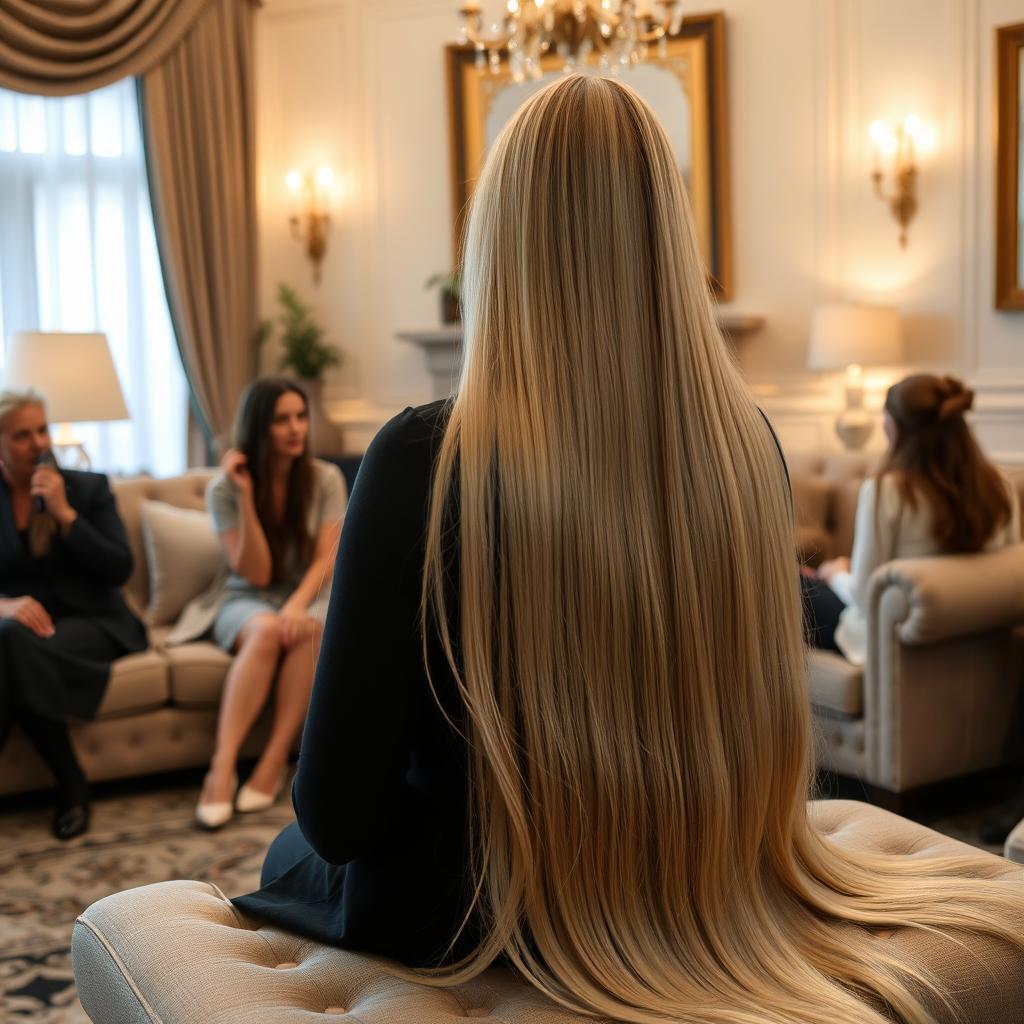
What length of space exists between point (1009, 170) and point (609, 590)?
4.59 meters

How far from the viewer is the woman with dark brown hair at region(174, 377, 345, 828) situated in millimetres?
3611

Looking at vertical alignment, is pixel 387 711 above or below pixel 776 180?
below

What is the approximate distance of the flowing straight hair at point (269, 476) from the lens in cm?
382

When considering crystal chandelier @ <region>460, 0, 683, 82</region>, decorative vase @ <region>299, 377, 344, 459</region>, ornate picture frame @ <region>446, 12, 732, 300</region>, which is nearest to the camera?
crystal chandelier @ <region>460, 0, 683, 82</region>

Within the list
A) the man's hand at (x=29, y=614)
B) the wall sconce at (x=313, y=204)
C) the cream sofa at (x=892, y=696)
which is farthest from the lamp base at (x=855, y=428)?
the man's hand at (x=29, y=614)

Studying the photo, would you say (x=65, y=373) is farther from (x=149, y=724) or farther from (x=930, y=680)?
(x=930, y=680)

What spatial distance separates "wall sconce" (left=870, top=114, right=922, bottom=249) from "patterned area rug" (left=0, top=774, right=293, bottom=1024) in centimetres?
367

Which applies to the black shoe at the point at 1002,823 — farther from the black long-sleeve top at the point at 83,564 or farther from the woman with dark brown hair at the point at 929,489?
the black long-sleeve top at the point at 83,564

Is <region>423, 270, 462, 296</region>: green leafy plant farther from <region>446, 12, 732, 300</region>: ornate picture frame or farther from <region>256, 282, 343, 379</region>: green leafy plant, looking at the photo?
<region>446, 12, 732, 300</region>: ornate picture frame

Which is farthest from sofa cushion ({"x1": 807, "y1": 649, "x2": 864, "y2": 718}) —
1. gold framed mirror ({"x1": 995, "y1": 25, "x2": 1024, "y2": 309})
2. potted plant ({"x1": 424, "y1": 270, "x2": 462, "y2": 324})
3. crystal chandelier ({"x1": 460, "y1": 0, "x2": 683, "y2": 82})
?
potted plant ({"x1": 424, "y1": 270, "x2": 462, "y2": 324})

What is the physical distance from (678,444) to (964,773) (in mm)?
2574

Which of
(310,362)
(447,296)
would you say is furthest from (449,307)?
(310,362)

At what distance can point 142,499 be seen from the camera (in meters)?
4.31

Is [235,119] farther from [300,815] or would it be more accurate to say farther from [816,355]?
[300,815]
